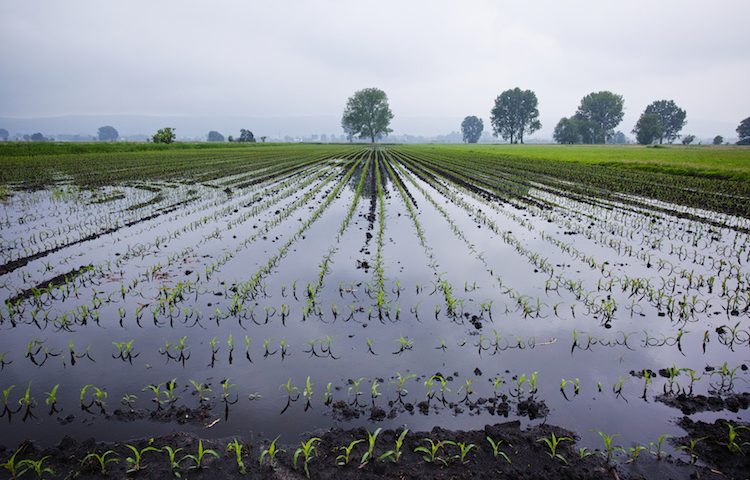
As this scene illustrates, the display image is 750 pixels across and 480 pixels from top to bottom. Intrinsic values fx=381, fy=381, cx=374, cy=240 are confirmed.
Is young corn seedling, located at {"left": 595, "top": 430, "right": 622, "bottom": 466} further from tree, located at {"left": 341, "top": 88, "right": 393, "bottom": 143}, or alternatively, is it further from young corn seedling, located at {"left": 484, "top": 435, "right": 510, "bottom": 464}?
tree, located at {"left": 341, "top": 88, "right": 393, "bottom": 143}

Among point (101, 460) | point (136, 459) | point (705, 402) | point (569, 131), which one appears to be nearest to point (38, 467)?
point (101, 460)

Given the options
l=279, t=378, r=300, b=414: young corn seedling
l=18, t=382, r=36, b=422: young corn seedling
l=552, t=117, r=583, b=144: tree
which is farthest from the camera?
l=552, t=117, r=583, b=144: tree

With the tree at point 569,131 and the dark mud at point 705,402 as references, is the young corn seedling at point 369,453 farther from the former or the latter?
the tree at point 569,131

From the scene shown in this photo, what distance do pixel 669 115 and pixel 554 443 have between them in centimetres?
14401

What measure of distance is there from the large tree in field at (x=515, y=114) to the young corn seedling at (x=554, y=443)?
127585 mm

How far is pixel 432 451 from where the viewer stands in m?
3.34

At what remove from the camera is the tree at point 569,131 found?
106 m

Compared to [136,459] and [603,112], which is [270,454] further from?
[603,112]

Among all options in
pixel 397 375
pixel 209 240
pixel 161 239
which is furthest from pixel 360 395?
pixel 161 239

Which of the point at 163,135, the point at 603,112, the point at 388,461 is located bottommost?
the point at 388,461

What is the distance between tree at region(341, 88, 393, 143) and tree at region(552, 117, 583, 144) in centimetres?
5047

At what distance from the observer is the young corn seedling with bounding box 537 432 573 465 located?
3.32 meters

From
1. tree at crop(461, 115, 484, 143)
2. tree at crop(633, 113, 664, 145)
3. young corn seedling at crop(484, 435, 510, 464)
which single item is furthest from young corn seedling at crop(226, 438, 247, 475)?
tree at crop(461, 115, 484, 143)

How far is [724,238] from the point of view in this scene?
977 cm
